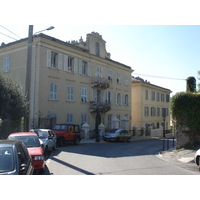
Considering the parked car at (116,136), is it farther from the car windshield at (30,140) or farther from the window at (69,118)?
the car windshield at (30,140)

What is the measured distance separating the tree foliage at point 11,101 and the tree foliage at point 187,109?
10.4m

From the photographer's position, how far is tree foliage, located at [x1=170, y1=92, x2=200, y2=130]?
15.8m

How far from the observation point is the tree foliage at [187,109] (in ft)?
52.0

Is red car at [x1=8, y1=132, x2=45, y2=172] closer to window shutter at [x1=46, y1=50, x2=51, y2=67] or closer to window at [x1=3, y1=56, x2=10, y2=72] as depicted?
window shutter at [x1=46, y1=50, x2=51, y2=67]

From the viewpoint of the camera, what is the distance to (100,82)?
30.2 m

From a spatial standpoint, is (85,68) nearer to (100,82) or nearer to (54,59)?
(100,82)

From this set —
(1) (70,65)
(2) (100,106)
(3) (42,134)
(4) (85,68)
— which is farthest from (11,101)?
(2) (100,106)

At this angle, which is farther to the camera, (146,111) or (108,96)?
(146,111)

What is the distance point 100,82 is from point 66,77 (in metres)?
5.16

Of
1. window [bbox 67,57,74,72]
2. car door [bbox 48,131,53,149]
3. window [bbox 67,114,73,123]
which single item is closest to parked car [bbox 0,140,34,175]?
car door [bbox 48,131,53,149]

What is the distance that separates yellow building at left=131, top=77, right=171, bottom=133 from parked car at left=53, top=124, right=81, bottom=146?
2241 cm

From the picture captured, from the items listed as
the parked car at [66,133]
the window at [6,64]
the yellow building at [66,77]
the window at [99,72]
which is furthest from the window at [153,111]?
the window at [6,64]

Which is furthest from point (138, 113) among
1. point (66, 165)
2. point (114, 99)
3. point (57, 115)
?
point (66, 165)

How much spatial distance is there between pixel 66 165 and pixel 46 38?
16676 mm
